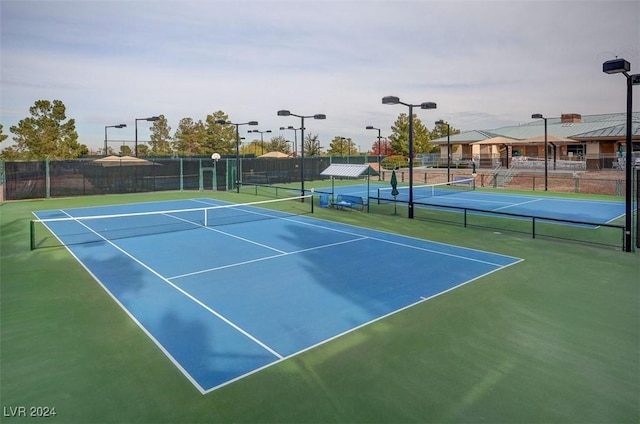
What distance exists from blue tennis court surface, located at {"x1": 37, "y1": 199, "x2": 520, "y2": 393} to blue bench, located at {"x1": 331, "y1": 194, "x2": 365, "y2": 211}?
560 cm

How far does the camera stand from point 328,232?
57.2ft

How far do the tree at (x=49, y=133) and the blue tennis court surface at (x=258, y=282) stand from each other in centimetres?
3125

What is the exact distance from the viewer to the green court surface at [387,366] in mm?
5418

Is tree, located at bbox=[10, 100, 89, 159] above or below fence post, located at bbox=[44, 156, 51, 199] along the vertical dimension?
above

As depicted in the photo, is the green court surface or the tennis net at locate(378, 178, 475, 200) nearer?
the green court surface

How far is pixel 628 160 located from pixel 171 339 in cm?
1390

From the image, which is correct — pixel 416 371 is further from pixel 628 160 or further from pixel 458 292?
pixel 628 160

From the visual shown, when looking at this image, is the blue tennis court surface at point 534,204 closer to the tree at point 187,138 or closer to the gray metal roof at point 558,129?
the gray metal roof at point 558,129

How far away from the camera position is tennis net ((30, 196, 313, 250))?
1636cm

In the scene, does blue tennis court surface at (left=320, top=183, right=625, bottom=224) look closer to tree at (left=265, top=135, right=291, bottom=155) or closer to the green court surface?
the green court surface

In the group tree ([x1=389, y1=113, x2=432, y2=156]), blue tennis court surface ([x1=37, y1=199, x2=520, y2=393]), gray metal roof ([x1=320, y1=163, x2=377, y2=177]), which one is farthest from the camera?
tree ([x1=389, y1=113, x2=432, y2=156])

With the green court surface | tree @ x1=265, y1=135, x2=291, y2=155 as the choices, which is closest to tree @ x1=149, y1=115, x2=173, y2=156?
tree @ x1=265, y1=135, x2=291, y2=155

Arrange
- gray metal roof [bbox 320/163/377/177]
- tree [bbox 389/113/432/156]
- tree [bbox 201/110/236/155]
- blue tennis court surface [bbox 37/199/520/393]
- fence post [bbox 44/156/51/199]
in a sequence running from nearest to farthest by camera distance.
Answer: blue tennis court surface [bbox 37/199/520/393]
gray metal roof [bbox 320/163/377/177]
fence post [bbox 44/156/51/199]
tree [bbox 201/110/236/155]
tree [bbox 389/113/432/156]

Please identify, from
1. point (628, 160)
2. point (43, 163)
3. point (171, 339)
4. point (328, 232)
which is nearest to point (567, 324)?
point (171, 339)
